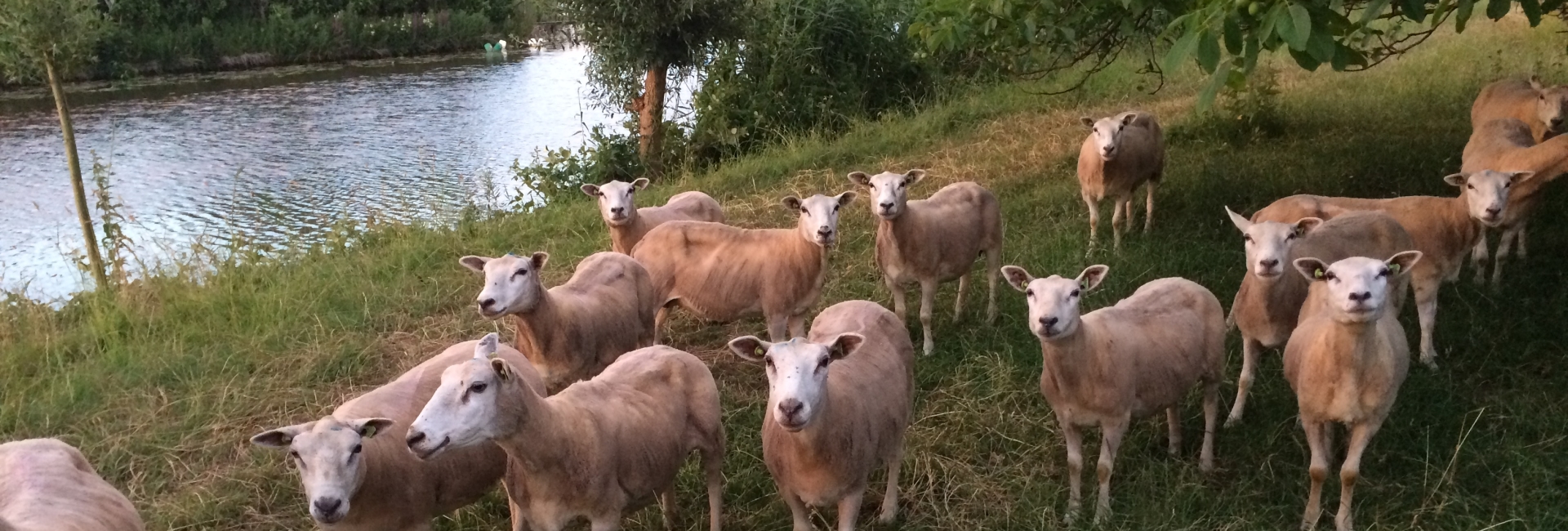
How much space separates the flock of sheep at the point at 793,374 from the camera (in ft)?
12.0

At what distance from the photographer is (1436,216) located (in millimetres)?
5980

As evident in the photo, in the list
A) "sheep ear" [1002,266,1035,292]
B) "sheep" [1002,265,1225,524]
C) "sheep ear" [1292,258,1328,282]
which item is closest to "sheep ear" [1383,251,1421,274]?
"sheep ear" [1292,258,1328,282]

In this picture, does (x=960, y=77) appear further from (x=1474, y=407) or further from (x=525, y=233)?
(x=1474, y=407)

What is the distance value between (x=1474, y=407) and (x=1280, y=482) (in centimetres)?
124

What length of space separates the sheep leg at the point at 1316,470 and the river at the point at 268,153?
8.57m

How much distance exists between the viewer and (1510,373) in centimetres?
513

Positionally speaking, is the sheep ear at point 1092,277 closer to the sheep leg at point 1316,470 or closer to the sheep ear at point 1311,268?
the sheep ear at point 1311,268

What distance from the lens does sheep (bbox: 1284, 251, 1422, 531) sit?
391 cm

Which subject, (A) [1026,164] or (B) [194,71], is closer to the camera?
(A) [1026,164]

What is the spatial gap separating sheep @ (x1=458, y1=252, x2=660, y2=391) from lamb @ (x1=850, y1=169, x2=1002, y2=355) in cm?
158

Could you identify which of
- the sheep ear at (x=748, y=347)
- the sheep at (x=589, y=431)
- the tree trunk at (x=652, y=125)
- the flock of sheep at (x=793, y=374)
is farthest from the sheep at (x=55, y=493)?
the tree trunk at (x=652, y=125)

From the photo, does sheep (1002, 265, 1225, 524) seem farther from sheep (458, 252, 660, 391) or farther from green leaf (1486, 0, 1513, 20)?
sheep (458, 252, 660, 391)

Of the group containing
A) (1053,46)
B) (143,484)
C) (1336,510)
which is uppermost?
(1053,46)

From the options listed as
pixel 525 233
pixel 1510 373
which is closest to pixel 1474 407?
Result: pixel 1510 373
